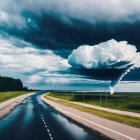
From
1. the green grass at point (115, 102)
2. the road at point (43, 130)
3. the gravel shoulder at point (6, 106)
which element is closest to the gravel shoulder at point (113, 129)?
the road at point (43, 130)

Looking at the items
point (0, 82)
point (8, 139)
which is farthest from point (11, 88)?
point (8, 139)

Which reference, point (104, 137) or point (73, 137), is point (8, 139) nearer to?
point (73, 137)

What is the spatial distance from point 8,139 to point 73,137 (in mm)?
4152

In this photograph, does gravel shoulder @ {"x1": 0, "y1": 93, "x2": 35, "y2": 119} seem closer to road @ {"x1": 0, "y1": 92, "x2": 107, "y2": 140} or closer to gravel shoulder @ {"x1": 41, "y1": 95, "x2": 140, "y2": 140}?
road @ {"x1": 0, "y1": 92, "x2": 107, "y2": 140}

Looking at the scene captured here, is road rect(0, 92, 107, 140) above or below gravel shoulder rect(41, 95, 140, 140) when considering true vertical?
below

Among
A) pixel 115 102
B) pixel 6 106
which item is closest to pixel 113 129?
pixel 6 106

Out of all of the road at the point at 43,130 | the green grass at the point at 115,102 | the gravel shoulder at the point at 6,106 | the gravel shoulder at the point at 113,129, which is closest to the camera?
the gravel shoulder at the point at 113,129

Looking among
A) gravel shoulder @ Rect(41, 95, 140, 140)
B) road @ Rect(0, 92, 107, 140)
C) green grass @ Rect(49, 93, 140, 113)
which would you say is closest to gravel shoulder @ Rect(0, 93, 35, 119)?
road @ Rect(0, 92, 107, 140)

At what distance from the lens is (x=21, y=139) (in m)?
12.1

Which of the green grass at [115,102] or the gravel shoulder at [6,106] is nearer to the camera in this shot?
the gravel shoulder at [6,106]

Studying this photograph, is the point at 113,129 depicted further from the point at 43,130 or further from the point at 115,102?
the point at 115,102

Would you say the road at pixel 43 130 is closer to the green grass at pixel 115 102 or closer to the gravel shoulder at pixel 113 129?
the gravel shoulder at pixel 113 129

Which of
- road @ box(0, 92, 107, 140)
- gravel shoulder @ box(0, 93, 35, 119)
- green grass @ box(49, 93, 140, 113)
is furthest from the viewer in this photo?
green grass @ box(49, 93, 140, 113)

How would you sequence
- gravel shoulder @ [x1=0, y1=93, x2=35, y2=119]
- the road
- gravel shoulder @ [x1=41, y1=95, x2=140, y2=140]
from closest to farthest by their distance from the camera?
gravel shoulder @ [x1=41, y1=95, x2=140, y2=140] → the road → gravel shoulder @ [x1=0, y1=93, x2=35, y2=119]
